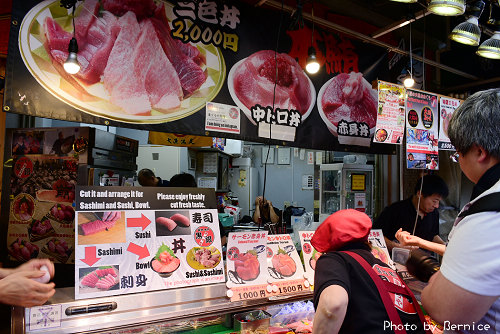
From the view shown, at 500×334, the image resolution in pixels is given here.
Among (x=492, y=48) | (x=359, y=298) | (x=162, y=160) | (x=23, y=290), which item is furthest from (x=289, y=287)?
(x=162, y=160)

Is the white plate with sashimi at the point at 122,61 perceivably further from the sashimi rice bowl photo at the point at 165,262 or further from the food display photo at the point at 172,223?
the sashimi rice bowl photo at the point at 165,262

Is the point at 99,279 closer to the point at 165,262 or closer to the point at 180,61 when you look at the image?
the point at 165,262

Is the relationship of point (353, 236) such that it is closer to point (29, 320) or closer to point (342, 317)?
point (342, 317)

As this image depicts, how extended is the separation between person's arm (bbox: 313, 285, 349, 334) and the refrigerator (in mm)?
8027

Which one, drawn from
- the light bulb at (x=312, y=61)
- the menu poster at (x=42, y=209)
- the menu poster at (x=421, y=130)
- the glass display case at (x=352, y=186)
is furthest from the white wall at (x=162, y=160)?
the menu poster at (x=421, y=130)

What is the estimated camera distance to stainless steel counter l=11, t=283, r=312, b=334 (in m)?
1.77

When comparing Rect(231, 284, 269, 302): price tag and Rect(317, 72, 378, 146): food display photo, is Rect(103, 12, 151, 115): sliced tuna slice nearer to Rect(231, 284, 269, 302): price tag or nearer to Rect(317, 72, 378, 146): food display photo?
Rect(231, 284, 269, 302): price tag

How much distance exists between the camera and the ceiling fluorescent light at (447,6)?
279 centimetres

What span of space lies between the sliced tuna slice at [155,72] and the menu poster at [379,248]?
7.54 feet

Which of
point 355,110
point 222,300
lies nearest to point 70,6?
point 222,300

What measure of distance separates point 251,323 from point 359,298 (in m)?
0.81

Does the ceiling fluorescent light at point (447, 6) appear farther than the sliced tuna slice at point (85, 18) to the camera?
Yes

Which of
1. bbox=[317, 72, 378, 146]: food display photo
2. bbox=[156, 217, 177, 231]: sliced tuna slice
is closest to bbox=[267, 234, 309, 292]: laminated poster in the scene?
bbox=[156, 217, 177, 231]: sliced tuna slice

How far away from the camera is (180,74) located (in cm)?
300
